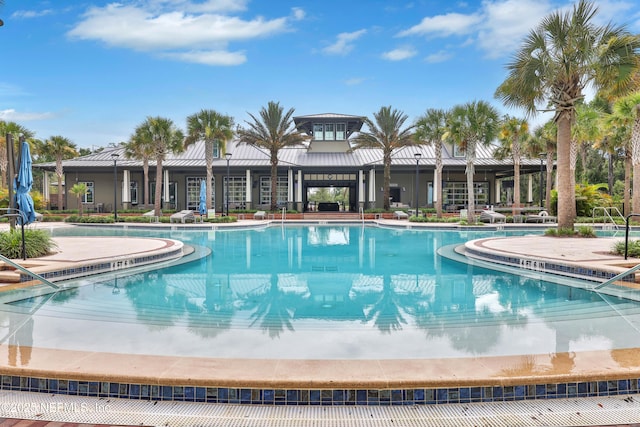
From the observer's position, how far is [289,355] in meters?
4.21

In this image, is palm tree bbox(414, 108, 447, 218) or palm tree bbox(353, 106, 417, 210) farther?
palm tree bbox(353, 106, 417, 210)

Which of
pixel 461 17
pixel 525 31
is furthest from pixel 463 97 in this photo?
pixel 525 31

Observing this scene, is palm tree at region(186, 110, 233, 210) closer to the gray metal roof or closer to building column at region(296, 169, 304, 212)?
the gray metal roof

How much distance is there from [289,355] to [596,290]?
20.1 ft

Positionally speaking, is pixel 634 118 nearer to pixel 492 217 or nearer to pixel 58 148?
pixel 492 217

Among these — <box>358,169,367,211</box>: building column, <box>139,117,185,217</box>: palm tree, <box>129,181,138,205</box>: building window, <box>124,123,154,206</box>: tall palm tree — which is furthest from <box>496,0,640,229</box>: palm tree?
<box>129,181,138,205</box>: building window

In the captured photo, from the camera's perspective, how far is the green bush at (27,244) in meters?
9.64

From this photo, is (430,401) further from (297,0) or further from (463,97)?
(463,97)

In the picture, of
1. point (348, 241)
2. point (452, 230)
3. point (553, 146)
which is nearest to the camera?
point (348, 241)

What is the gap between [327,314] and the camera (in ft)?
19.5

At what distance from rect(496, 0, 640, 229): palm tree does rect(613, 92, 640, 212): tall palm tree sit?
8997mm

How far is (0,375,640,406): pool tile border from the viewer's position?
10.3ft

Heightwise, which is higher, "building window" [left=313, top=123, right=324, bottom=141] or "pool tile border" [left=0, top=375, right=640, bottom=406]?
"building window" [left=313, top=123, right=324, bottom=141]

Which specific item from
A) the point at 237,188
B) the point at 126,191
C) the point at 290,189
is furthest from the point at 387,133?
the point at 126,191
